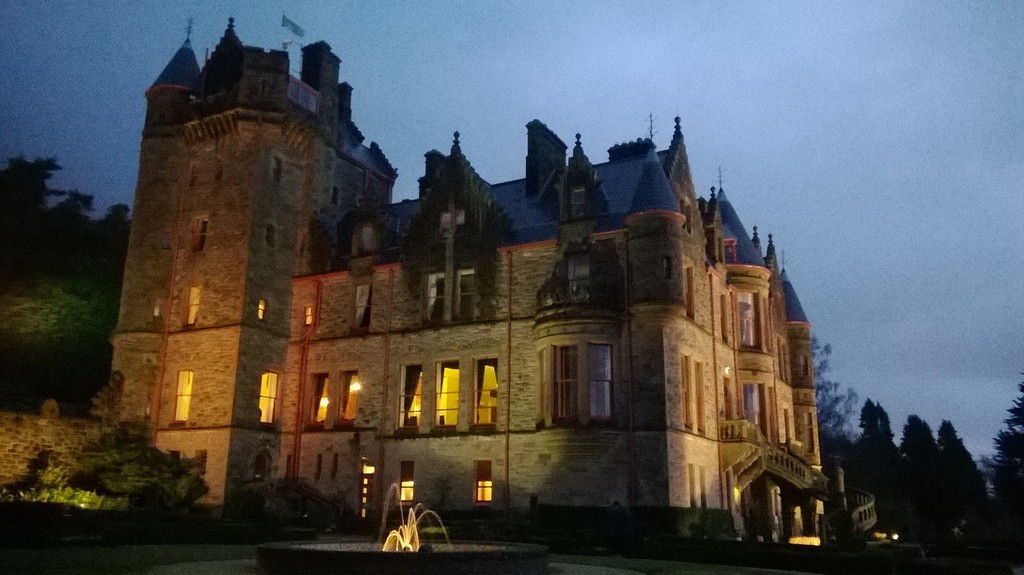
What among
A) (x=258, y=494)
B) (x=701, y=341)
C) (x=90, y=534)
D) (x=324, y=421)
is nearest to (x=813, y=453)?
(x=701, y=341)

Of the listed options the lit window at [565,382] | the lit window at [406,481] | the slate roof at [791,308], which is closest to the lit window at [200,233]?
the lit window at [406,481]

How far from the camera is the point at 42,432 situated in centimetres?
3091

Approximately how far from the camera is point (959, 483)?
57.9 m

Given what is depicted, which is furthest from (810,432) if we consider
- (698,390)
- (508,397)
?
(508,397)

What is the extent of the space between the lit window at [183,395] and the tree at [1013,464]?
41.2m

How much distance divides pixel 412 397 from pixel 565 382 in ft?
25.6

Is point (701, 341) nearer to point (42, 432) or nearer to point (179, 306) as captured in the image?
point (179, 306)

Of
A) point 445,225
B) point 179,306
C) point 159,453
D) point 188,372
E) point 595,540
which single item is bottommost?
point 595,540

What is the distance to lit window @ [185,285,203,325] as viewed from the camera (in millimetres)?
36938

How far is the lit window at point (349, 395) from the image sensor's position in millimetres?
36906

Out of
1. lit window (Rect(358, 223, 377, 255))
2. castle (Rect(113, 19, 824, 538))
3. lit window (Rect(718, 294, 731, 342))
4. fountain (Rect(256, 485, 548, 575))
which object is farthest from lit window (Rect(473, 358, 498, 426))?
fountain (Rect(256, 485, 548, 575))

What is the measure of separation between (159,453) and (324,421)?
7.49m

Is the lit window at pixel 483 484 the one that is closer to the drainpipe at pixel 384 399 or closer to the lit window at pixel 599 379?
the drainpipe at pixel 384 399

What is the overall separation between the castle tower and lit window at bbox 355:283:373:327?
291 centimetres
